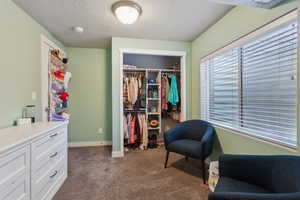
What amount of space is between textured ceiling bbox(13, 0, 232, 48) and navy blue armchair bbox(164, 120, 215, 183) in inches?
64.7

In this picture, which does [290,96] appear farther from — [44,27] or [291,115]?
[44,27]

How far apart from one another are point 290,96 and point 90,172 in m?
2.65

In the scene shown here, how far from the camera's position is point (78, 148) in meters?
3.24

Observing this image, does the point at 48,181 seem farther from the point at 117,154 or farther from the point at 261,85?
the point at 261,85

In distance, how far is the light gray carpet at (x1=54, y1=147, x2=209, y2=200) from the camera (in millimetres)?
1662

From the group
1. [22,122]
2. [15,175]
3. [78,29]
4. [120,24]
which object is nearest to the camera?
[15,175]

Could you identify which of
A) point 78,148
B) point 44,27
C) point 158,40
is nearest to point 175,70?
point 158,40

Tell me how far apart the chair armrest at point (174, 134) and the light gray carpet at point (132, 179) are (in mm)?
459

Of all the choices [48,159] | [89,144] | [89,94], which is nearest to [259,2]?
[48,159]

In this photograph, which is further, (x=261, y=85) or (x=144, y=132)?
(x=144, y=132)

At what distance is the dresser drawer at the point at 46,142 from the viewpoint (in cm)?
133

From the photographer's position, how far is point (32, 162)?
4.21 ft

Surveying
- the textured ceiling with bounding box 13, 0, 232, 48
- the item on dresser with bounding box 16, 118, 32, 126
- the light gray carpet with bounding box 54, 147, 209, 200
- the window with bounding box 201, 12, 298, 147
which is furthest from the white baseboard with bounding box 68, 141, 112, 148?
the window with bounding box 201, 12, 298, 147

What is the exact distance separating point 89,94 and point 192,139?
2539 mm
